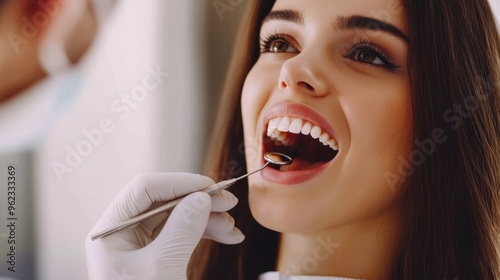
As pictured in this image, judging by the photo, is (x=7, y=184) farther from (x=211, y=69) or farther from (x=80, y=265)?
(x=211, y=69)

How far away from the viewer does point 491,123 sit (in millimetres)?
937

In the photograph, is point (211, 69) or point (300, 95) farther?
point (211, 69)

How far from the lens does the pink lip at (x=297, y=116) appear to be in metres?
0.88

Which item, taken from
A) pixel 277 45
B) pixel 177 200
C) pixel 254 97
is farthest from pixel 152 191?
pixel 277 45

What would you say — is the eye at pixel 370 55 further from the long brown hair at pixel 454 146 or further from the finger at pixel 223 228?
the finger at pixel 223 228

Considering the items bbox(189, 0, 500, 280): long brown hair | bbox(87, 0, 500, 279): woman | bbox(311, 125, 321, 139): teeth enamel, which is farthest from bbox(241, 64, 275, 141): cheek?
bbox(189, 0, 500, 280): long brown hair

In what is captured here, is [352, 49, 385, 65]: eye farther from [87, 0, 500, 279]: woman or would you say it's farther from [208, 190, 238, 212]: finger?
[208, 190, 238, 212]: finger

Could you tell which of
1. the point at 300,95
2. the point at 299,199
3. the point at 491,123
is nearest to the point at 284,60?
the point at 300,95

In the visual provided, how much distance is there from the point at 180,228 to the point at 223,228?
97 millimetres

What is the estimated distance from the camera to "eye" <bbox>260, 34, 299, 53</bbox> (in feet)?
3.17

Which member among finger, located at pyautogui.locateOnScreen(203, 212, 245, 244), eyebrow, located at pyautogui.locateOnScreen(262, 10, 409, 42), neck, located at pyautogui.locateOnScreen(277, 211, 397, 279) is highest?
eyebrow, located at pyautogui.locateOnScreen(262, 10, 409, 42)

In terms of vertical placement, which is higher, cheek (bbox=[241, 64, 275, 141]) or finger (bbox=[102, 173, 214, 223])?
cheek (bbox=[241, 64, 275, 141])

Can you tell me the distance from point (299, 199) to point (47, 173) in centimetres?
47

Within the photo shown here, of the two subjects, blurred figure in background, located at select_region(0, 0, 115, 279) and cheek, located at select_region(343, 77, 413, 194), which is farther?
blurred figure in background, located at select_region(0, 0, 115, 279)
